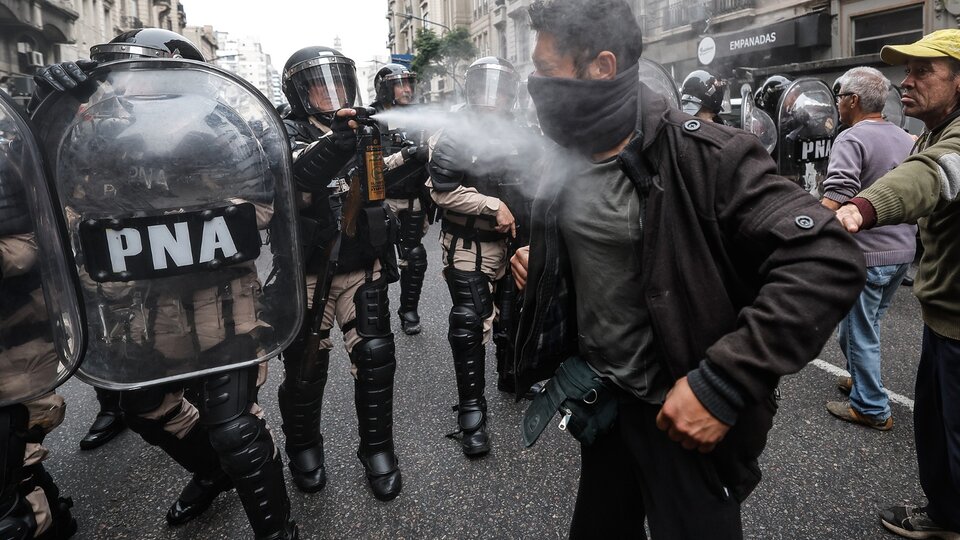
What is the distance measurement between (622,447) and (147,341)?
1407 mm

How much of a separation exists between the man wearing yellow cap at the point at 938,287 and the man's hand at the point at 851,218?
0.79 ft

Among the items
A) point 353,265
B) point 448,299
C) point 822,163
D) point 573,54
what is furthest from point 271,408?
point 822,163

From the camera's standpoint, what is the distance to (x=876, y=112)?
10.2 feet

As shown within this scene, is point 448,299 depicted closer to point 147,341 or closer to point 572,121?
point 147,341

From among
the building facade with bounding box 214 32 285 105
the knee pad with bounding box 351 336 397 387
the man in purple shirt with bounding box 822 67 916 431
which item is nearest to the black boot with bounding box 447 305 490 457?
the knee pad with bounding box 351 336 397 387

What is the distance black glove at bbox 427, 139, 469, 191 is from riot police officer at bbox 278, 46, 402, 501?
511 millimetres

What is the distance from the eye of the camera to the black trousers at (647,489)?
129 centimetres

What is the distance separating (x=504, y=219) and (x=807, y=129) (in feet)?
11.2

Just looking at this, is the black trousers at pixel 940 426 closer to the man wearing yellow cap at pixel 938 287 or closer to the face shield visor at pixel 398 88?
the man wearing yellow cap at pixel 938 287

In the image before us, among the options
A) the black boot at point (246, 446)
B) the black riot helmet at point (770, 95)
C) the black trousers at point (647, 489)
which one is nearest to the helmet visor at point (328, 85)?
the black boot at point (246, 446)

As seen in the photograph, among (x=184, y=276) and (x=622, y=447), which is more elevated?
(x=184, y=276)

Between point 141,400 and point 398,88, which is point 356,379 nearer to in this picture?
point 141,400

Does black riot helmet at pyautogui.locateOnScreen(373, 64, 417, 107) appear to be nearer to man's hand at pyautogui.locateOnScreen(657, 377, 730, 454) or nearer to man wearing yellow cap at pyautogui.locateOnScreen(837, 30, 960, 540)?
man wearing yellow cap at pyautogui.locateOnScreen(837, 30, 960, 540)

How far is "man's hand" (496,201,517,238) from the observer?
310 centimetres
